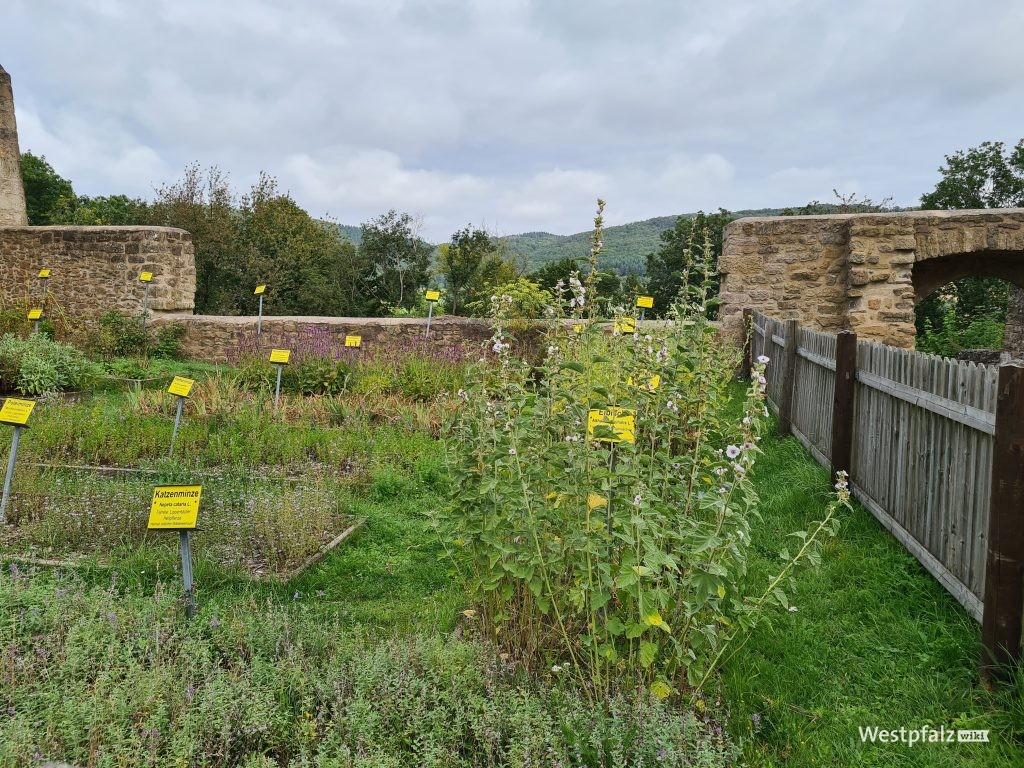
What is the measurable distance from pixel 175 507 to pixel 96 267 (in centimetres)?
1168

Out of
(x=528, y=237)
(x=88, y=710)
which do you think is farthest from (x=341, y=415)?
(x=528, y=237)

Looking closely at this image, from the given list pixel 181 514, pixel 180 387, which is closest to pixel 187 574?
pixel 181 514

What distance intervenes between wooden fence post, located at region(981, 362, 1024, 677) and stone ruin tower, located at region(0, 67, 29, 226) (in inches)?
690

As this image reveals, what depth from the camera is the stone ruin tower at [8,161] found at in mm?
15117

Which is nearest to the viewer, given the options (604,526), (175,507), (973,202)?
(604,526)

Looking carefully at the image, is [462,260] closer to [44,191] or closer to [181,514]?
[181,514]

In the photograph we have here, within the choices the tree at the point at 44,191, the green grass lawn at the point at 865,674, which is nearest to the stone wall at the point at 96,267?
the green grass lawn at the point at 865,674

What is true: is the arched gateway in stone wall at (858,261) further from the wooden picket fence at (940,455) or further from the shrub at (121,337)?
the shrub at (121,337)

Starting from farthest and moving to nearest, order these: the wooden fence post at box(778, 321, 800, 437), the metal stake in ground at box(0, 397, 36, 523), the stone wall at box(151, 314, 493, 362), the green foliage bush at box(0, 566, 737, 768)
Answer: the stone wall at box(151, 314, 493, 362) < the wooden fence post at box(778, 321, 800, 437) < the metal stake in ground at box(0, 397, 36, 523) < the green foliage bush at box(0, 566, 737, 768)

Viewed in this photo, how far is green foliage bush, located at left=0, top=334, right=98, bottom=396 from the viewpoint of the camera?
9.20 meters

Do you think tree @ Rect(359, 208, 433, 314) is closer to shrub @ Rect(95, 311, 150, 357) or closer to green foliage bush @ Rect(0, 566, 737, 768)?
shrub @ Rect(95, 311, 150, 357)

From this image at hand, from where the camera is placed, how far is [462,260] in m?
22.5

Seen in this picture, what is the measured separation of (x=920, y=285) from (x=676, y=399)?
984 centimetres

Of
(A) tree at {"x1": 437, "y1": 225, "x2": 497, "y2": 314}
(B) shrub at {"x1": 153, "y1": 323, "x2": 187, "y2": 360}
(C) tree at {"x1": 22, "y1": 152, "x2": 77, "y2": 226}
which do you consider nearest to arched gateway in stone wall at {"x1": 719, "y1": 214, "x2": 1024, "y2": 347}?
(B) shrub at {"x1": 153, "y1": 323, "x2": 187, "y2": 360}
